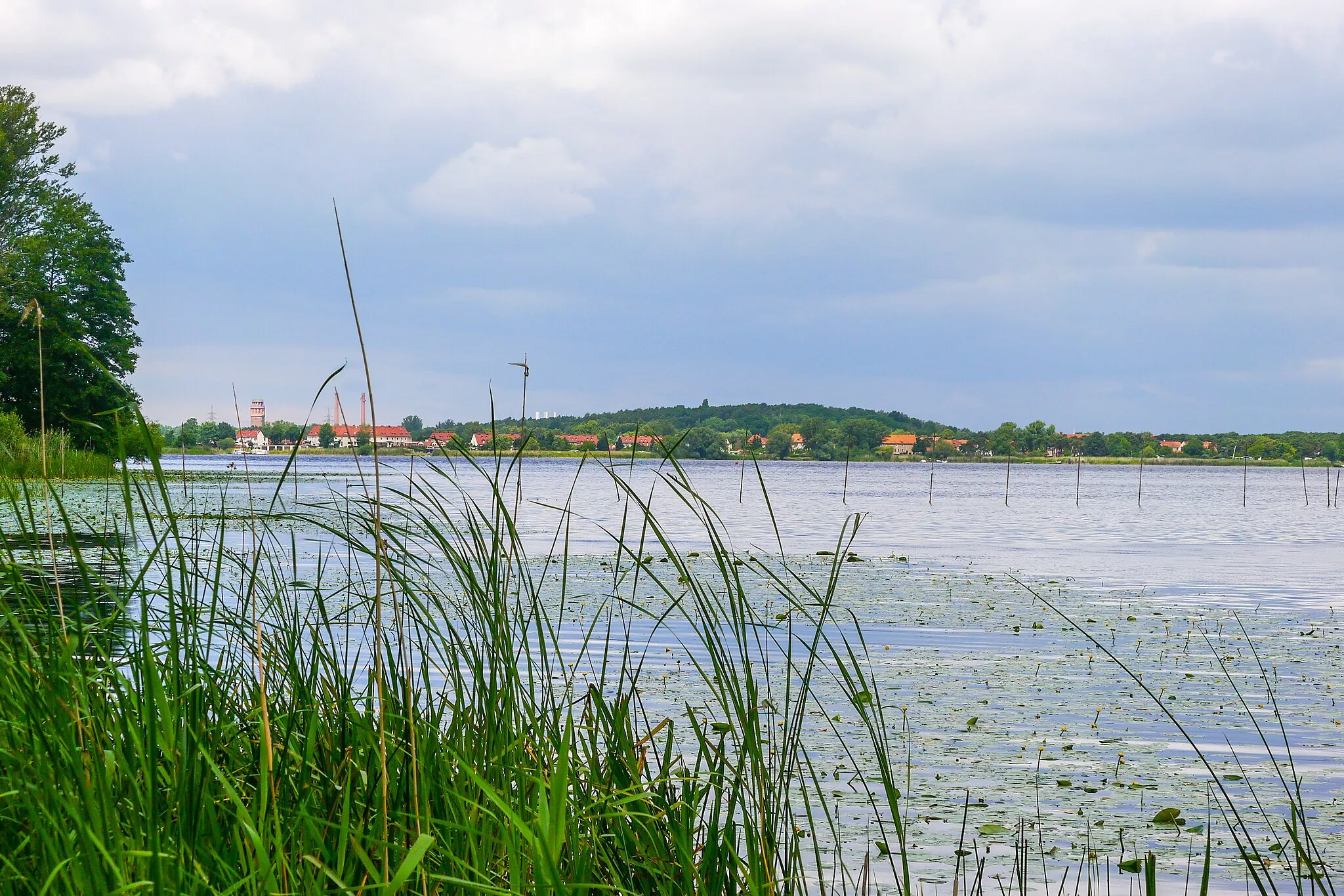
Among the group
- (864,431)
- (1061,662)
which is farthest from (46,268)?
(864,431)

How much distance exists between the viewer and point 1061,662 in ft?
38.8

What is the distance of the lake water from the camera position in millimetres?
6543

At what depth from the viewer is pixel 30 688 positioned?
2.78 meters

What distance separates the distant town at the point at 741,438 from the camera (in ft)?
12.5

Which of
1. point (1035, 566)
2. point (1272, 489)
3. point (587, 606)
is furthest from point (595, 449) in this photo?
point (1272, 489)

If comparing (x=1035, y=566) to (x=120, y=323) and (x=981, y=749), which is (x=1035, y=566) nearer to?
(x=981, y=749)

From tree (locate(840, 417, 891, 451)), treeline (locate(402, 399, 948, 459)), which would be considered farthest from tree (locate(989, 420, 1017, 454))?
treeline (locate(402, 399, 948, 459))

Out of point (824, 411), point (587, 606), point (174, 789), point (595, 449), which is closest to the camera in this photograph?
point (174, 789)

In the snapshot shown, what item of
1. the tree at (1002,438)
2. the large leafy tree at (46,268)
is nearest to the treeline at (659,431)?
the large leafy tree at (46,268)

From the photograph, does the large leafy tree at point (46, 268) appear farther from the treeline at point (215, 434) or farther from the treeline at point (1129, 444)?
the treeline at point (1129, 444)

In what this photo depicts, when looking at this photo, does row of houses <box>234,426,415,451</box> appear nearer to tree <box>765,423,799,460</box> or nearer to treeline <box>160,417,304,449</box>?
treeline <box>160,417,304,449</box>

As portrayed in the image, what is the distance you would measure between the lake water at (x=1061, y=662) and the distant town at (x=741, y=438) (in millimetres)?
207

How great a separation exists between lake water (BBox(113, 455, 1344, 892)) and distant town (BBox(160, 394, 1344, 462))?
0.21 meters

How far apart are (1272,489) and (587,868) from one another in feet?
297
